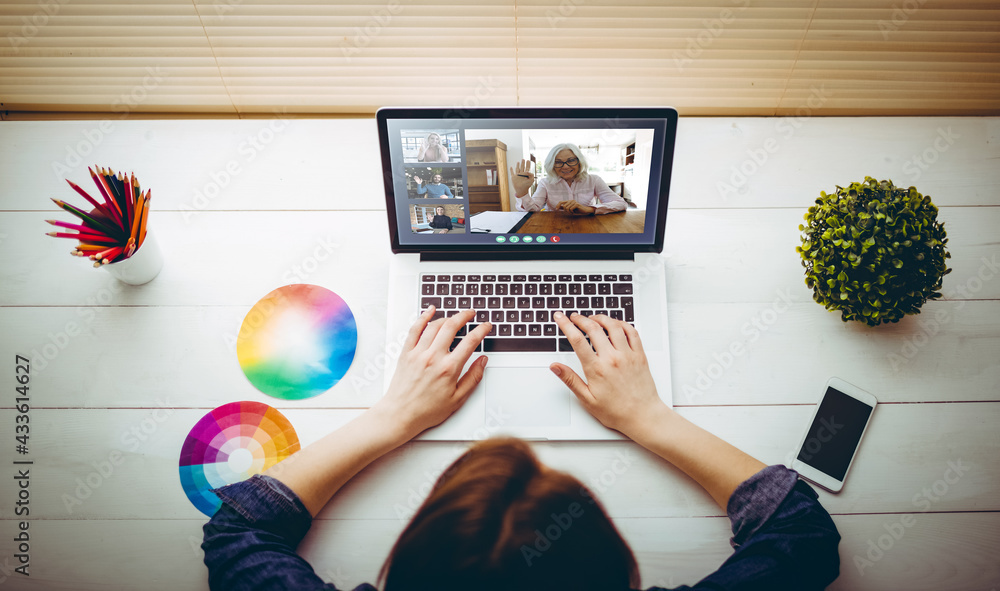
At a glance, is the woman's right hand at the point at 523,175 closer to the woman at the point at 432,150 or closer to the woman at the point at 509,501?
the woman at the point at 432,150

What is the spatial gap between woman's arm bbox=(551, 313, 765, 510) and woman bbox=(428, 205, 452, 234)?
0.24 metres

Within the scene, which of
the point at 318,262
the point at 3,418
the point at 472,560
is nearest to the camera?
the point at 472,560

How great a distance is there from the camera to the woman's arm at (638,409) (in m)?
0.64

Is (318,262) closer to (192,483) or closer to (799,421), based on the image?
(192,483)

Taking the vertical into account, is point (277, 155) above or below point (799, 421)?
above

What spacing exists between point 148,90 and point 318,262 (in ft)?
2.00

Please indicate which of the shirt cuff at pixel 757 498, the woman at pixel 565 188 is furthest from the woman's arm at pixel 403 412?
the shirt cuff at pixel 757 498

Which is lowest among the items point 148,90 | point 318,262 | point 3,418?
point 3,418

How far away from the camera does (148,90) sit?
998 millimetres

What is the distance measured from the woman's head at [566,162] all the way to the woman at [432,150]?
6.3 inches

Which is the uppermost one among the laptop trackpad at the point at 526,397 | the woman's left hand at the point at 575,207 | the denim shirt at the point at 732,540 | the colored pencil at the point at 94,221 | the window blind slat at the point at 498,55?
the window blind slat at the point at 498,55

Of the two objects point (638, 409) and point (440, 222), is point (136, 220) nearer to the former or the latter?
point (440, 222)

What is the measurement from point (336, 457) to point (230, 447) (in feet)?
0.64

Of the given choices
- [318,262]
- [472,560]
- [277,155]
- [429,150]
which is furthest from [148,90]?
[472,560]
